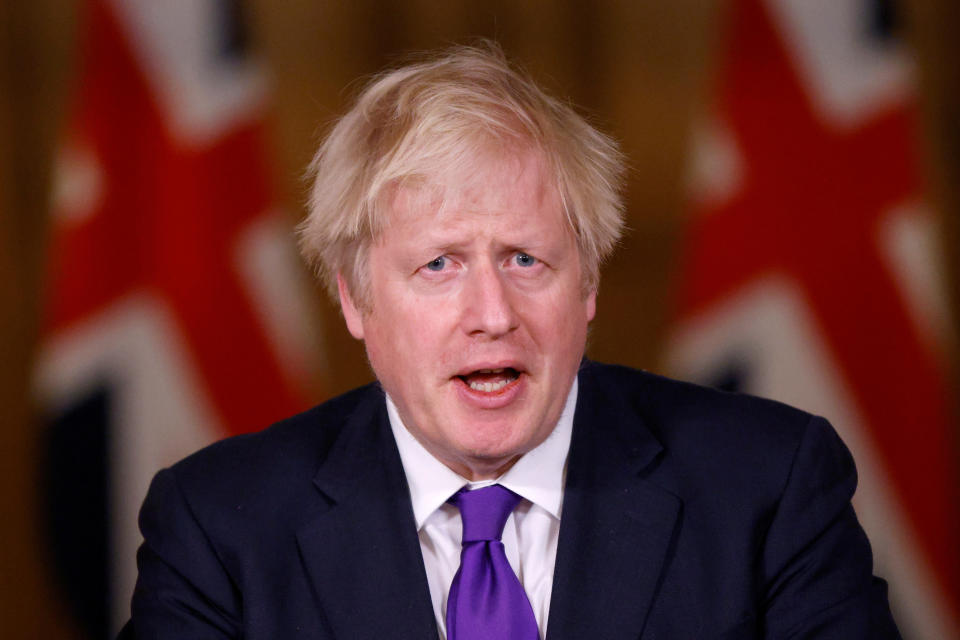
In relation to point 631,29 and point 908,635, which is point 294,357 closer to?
point 631,29

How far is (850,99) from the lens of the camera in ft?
9.50

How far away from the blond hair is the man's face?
3 centimetres

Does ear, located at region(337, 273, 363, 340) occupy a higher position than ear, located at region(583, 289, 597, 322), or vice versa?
ear, located at region(337, 273, 363, 340)

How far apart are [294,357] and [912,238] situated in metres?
1.60

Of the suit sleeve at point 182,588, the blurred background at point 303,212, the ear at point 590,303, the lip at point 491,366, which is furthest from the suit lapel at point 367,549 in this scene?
the blurred background at point 303,212

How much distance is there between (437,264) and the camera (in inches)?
58.7

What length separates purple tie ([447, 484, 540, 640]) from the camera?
149 cm

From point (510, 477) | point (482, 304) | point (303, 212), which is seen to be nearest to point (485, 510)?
point (510, 477)

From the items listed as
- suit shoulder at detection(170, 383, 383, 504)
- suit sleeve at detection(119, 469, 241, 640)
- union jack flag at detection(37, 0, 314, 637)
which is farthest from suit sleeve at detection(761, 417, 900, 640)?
union jack flag at detection(37, 0, 314, 637)

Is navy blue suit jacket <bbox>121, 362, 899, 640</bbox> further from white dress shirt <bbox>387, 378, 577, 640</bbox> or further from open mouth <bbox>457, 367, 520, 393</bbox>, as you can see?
open mouth <bbox>457, 367, 520, 393</bbox>

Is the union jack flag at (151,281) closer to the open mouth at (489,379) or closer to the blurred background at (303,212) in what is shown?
the blurred background at (303,212)

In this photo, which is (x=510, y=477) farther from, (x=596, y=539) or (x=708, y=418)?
(x=708, y=418)

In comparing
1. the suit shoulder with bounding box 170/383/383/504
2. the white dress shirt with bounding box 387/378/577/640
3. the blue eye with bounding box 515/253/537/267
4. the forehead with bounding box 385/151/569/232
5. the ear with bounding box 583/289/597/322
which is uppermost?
the forehead with bounding box 385/151/569/232

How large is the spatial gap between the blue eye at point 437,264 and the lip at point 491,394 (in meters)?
0.14
